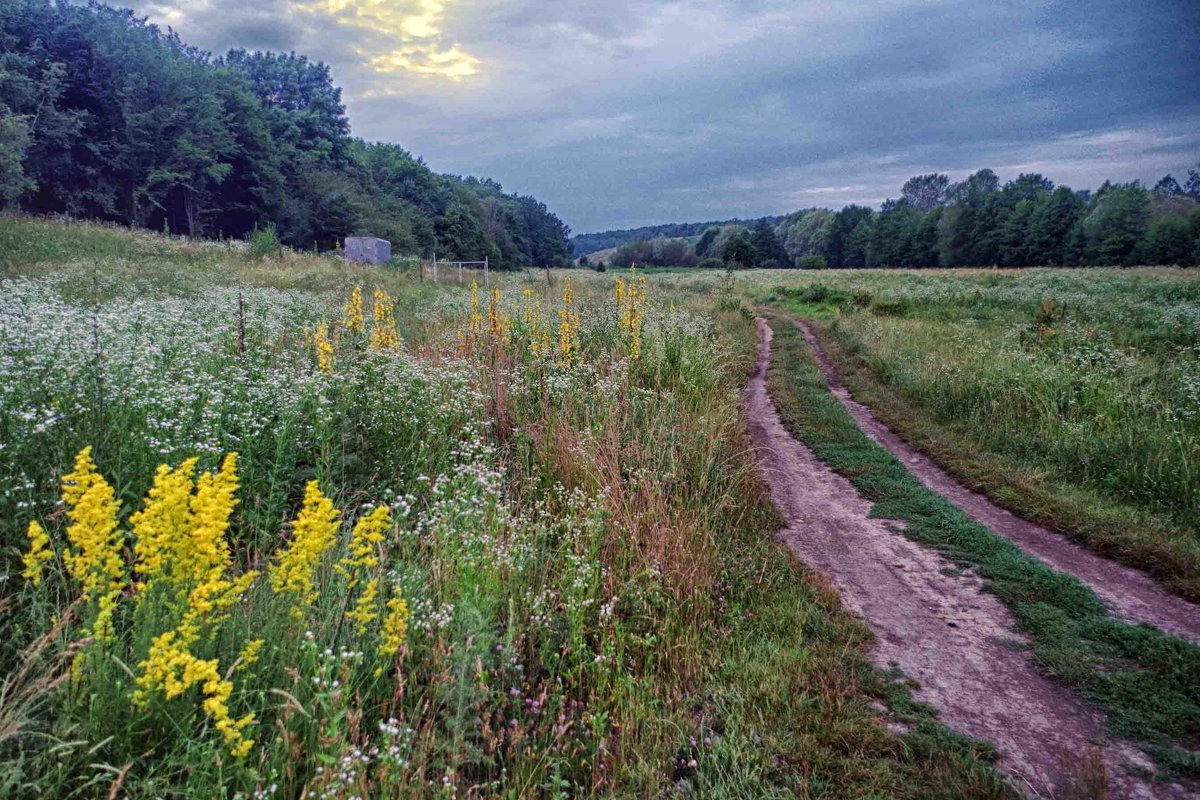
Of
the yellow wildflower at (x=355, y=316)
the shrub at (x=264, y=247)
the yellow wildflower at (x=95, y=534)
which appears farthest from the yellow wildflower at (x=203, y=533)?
the shrub at (x=264, y=247)

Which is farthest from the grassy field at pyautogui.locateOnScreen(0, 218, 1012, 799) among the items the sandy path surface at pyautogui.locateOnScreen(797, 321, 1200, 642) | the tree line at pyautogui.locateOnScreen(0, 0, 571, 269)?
the tree line at pyautogui.locateOnScreen(0, 0, 571, 269)

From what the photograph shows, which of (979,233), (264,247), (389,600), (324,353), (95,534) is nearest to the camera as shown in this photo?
(95,534)

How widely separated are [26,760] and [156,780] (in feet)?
1.79

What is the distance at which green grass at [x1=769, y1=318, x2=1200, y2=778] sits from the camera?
125 inches

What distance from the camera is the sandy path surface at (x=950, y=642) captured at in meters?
2.99

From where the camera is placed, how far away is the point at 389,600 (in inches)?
117

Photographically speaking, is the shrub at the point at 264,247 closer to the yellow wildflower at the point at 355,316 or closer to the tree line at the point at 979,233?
the yellow wildflower at the point at 355,316

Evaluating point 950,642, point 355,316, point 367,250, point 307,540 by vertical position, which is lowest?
point 950,642

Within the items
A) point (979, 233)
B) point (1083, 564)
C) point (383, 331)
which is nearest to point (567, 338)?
point (383, 331)

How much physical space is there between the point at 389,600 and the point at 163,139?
2112 inches

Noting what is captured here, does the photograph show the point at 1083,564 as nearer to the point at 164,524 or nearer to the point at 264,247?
the point at 164,524

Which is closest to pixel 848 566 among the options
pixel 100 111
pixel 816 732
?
pixel 816 732

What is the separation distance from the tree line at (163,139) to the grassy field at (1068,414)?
37.2 metres

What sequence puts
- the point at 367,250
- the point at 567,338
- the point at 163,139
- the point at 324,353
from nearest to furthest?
the point at 324,353 < the point at 567,338 < the point at 367,250 < the point at 163,139
